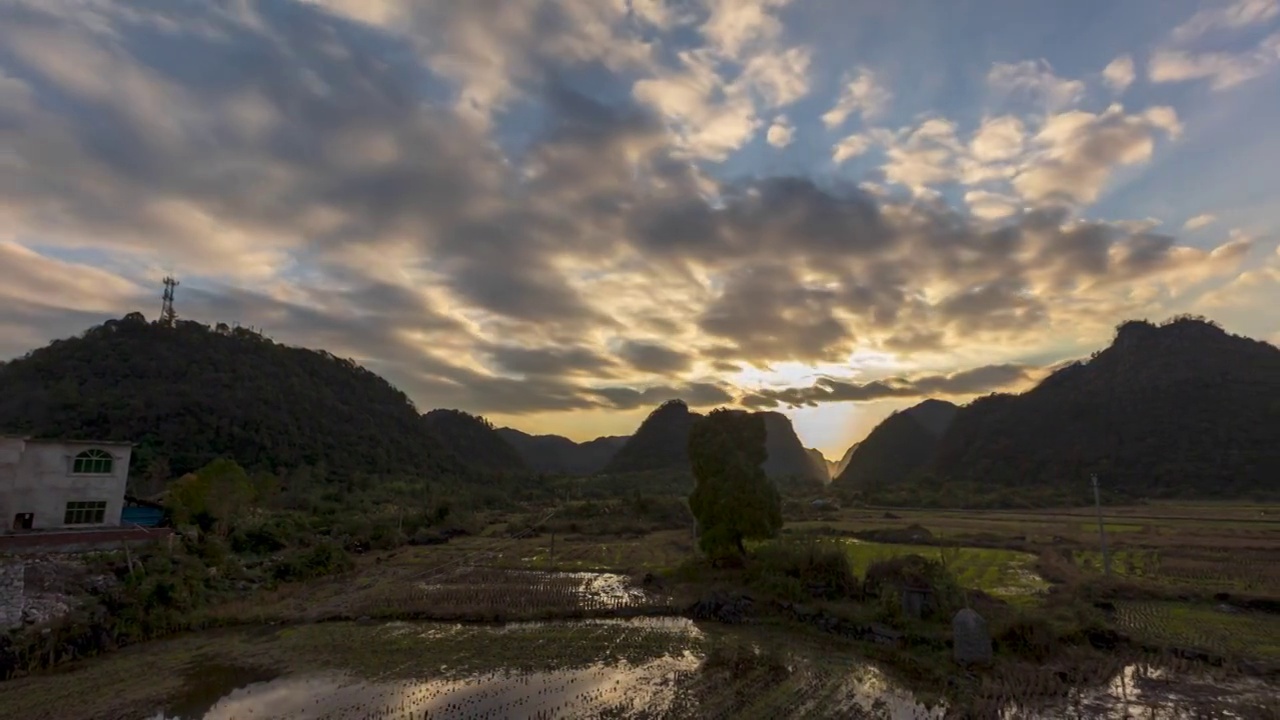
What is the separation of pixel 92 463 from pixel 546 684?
29.2 metres

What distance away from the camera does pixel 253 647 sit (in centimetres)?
2109

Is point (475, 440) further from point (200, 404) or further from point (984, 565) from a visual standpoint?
point (984, 565)

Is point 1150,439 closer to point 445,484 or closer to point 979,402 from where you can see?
point 979,402

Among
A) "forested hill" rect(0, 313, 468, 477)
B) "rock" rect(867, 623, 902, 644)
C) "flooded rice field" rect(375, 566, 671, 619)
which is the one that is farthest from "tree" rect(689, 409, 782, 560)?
"forested hill" rect(0, 313, 468, 477)

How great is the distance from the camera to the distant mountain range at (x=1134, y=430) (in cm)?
8069

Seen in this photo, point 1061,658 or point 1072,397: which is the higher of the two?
point 1072,397

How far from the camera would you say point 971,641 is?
58.9 feet

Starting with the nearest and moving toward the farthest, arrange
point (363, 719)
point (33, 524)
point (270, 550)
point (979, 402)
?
point (363, 719) < point (33, 524) < point (270, 550) < point (979, 402)

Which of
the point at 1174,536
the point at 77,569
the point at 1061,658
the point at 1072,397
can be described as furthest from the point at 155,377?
the point at 1072,397

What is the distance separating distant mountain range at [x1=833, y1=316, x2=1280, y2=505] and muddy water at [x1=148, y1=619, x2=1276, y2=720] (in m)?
69.6

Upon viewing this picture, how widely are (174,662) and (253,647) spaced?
2.24m

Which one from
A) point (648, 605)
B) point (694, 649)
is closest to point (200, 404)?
point (648, 605)

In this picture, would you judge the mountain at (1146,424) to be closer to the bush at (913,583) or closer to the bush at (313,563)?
the bush at (913,583)

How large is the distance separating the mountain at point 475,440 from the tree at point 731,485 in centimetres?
12227
